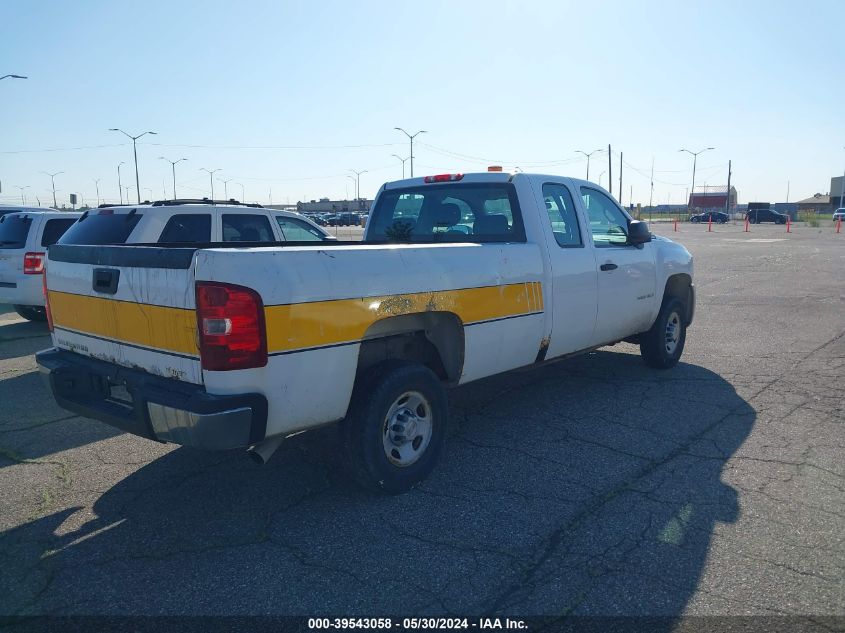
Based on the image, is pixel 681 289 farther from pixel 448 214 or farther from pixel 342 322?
pixel 342 322

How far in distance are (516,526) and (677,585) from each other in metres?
0.91

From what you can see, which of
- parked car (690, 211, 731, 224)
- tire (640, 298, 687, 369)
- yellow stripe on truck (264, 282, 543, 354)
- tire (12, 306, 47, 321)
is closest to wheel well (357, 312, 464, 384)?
yellow stripe on truck (264, 282, 543, 354)

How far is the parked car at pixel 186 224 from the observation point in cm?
703

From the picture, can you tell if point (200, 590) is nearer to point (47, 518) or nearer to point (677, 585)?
point (47, 518)

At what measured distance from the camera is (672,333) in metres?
7.36

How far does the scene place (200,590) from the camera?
123 inches

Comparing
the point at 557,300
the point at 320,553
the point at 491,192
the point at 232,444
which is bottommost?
the point at 320,553

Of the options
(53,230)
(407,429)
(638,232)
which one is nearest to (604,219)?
(638,232)

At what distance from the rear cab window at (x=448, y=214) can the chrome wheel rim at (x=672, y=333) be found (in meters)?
2.90

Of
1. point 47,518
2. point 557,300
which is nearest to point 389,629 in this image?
point 47,518

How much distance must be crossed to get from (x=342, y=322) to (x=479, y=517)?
4.59ft

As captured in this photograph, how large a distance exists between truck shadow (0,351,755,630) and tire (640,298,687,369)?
1.74 metres

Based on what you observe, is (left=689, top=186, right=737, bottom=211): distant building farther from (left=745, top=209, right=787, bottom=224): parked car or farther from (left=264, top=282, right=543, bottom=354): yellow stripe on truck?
(left=264, top=282, right=543, bottom=354): yellow stripe on truck

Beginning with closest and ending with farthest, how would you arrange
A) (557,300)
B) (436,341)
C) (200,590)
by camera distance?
(200,590), (436,341), (557,300)
